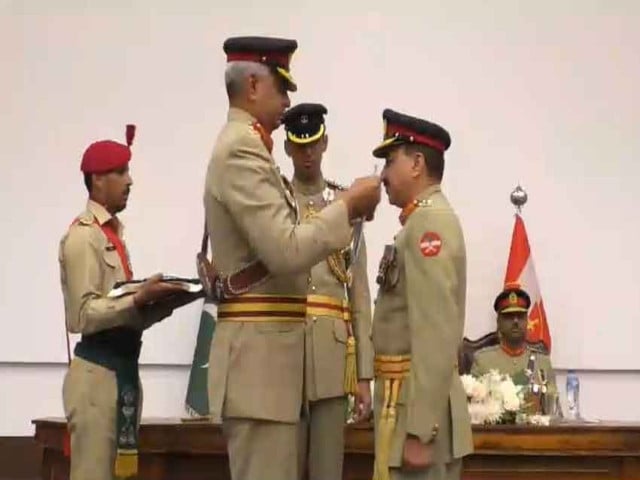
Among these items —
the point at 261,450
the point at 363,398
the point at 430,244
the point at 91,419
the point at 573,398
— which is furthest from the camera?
the point at 573,398

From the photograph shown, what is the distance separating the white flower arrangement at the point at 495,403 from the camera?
13.2 feet

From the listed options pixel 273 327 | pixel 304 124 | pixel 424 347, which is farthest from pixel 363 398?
pixel 273 327

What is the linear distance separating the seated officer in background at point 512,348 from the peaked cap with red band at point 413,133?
2.36 meters

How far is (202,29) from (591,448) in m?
2.69

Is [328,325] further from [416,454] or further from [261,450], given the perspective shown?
[261,450]

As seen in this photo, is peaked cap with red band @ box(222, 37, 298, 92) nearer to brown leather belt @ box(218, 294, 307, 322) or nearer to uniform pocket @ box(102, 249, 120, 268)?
brown leather belt @ box(218, 294, 307, 322)

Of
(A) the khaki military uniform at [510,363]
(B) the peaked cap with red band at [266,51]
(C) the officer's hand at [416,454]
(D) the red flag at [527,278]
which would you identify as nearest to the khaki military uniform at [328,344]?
(C) the officer's hand at [416,454]

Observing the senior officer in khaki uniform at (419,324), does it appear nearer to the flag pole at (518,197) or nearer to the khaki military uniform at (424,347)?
the khaki military uniform at (424,347)

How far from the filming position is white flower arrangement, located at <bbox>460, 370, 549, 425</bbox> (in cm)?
401

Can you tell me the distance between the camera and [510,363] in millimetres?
5082

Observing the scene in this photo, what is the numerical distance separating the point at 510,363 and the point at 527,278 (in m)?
0.44

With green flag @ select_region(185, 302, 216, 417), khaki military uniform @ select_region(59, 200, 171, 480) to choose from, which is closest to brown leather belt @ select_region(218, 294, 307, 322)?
khaki military uniform @ select_region(59, 200, 171, 480)

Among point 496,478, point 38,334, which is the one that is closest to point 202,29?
point 38,334

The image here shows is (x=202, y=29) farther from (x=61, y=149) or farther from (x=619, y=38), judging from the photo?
(x=619, y=38)
